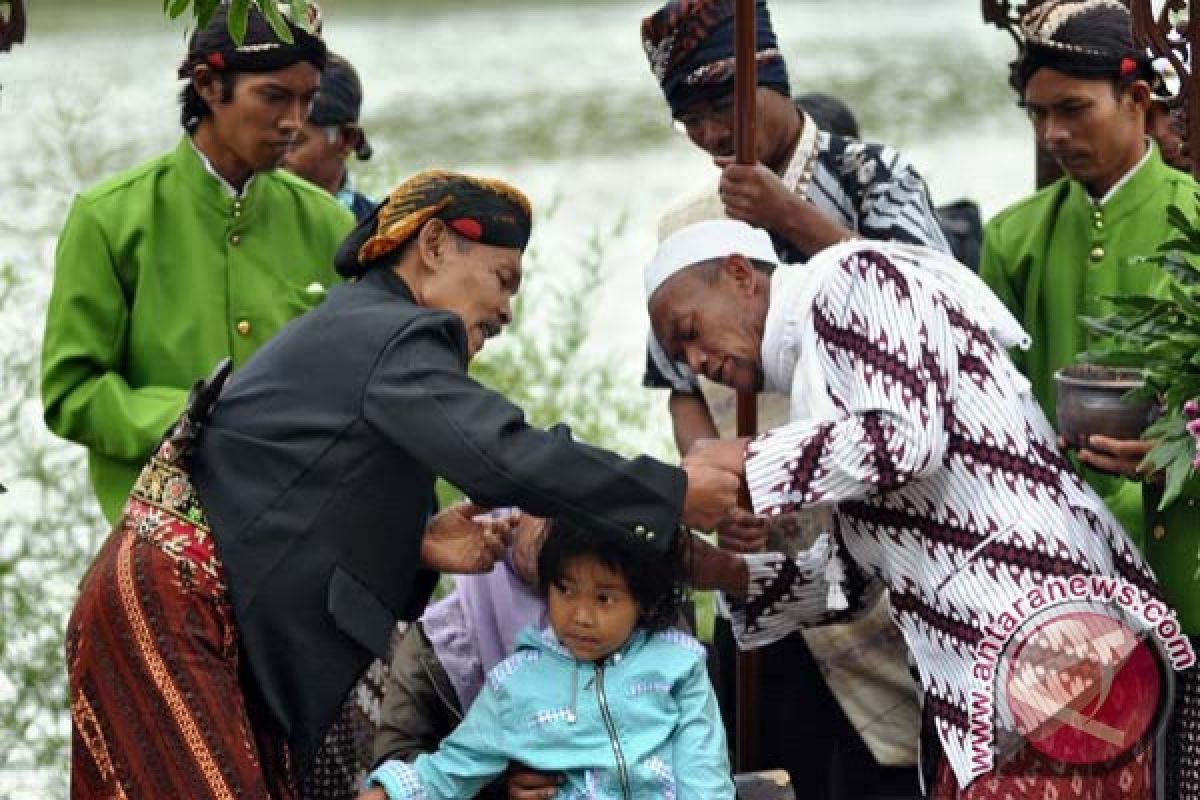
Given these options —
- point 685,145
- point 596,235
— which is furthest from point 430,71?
point 596,235

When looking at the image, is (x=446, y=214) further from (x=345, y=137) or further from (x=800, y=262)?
(x=345, y=137)

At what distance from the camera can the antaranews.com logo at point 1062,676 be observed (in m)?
4.67

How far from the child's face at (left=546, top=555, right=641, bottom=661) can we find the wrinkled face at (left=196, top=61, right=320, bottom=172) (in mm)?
1320

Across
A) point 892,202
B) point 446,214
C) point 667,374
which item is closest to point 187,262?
point 667,374

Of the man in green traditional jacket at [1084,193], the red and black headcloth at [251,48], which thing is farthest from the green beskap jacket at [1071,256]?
the red and black headcloth at [251,48]

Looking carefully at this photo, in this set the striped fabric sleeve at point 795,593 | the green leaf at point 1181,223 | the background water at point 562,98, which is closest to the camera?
the green leaf at point 1181,223

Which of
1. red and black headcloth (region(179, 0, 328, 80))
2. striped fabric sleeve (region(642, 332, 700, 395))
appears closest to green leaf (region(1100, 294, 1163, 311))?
striped fabric sleeve (region(642, 332, 700, 395))

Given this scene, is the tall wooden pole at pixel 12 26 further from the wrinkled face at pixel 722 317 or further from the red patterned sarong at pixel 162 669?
the wrinkled face at pixel 722 317

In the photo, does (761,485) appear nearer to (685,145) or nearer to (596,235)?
(596,235)

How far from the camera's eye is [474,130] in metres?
14.4

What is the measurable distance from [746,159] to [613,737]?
121cm

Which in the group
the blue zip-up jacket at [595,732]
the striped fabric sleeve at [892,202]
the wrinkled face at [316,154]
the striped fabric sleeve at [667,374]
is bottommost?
the blue zip-up jacket at [595,732]

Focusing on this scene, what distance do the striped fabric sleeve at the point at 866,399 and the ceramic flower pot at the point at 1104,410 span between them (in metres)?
0.39

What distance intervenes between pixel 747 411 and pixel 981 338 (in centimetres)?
84
